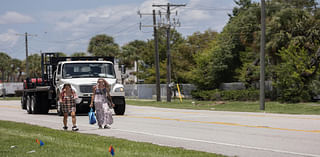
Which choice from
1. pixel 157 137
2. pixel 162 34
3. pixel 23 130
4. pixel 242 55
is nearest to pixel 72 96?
pixel 23 130

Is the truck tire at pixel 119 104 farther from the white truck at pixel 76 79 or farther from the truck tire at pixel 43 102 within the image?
the truck tire at pixel 43 102

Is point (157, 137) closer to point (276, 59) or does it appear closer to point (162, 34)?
point (276, 59)

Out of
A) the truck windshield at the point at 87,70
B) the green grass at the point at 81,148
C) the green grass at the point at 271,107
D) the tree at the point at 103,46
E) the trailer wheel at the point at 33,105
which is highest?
the tree at the point at 103,46

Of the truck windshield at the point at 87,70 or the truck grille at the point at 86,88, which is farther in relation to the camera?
the truck windshield at the point at 87,70

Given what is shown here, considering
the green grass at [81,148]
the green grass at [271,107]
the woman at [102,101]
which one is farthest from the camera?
the green grass at [271,107]

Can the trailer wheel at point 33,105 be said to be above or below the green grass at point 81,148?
above

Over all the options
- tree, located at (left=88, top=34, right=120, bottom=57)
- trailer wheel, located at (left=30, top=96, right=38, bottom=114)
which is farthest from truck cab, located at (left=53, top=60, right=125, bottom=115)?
tree, located at (left=88, top=34, right=120, bottom=57)

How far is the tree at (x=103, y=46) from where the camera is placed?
86200 mm

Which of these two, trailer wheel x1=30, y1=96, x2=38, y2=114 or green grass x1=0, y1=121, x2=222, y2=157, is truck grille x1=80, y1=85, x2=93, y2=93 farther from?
green grass x1=0, y1=121, x2=222, y2=157

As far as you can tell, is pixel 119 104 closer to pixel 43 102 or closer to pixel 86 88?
pixel 86 88

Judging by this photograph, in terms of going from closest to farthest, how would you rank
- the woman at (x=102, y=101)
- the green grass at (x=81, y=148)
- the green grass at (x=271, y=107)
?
the green grass at (x=81, y=148)
the woman at (x=102, y=101)
the green grass at (x=271, y=107)

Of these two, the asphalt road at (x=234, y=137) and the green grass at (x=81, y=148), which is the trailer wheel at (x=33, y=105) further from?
the green grass at (x=81, y=148)

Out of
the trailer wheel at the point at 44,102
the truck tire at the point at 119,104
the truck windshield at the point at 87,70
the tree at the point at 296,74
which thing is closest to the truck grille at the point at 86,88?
the truck windshield at the point at 87,70

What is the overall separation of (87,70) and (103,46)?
6545cm
